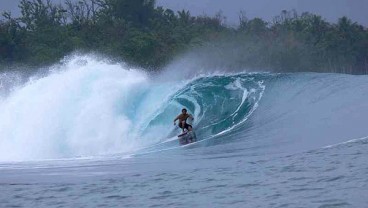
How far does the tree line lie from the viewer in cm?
5838

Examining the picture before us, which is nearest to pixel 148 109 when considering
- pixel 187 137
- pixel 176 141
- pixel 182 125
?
pixel 176 141

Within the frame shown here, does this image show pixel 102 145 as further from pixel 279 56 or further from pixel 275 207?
pixel 279 56

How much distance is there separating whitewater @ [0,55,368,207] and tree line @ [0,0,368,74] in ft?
68.5

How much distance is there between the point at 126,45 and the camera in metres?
59.8

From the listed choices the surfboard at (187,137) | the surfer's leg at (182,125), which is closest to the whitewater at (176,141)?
the surfboard at (187,137)

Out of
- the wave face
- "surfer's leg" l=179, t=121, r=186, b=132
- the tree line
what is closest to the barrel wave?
the wave face

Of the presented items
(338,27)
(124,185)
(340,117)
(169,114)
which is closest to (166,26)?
(338,27)

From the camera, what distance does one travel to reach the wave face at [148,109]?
20672 millimetres

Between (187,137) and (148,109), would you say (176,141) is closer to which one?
(187,137)

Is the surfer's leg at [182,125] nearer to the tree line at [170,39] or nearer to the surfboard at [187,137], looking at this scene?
the surfboard at [187,137]

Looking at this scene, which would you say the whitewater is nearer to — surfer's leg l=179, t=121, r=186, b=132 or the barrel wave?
the barrel wave

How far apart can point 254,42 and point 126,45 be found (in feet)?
35.5

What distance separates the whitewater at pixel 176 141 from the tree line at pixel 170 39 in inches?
822

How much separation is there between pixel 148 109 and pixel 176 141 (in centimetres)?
432
